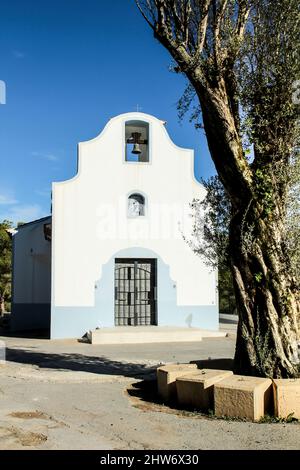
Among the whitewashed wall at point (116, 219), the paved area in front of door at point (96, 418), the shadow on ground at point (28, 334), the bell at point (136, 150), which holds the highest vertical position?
the bell at point (136, 150)

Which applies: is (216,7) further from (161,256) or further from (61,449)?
(161,256)

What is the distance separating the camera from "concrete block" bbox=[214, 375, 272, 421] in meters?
5.90

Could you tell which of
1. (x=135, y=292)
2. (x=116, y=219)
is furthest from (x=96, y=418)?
(x=116, y=219)

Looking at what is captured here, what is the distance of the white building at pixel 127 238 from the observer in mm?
16922

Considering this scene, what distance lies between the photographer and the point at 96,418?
624 cm

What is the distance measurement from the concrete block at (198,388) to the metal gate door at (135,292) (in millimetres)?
10488

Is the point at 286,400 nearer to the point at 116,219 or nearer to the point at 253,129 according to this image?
the point at 253,129

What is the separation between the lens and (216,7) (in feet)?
26.6

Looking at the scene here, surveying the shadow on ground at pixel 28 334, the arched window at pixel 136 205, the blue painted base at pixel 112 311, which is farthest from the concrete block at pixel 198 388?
the shadow on ground at pixel 28 334

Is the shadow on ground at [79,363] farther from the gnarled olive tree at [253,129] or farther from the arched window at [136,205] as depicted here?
the arched window at [136,205]

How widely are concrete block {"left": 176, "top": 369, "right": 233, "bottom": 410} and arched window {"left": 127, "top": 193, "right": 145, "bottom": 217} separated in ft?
36.6

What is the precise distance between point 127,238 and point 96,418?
11441 mm
